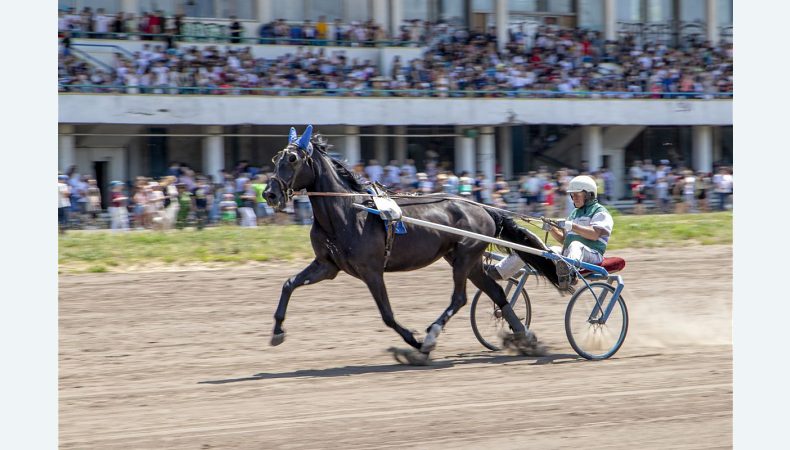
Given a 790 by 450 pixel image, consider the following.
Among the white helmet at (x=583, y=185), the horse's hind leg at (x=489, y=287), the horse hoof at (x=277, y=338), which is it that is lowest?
the horse hoof at (x=277, y=338)

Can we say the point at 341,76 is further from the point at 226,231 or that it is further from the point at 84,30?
the point at 226,231

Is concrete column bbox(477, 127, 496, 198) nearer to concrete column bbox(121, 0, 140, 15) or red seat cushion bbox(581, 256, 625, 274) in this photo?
concrete column bbox(121, 0, 140, 15)

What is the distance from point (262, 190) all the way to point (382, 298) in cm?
707

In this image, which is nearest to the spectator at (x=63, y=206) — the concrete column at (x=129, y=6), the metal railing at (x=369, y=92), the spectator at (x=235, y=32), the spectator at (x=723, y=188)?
the metal railing at (x=369, y=92)

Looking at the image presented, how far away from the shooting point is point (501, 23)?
97.1 ft

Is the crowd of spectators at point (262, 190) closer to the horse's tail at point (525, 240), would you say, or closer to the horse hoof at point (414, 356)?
the horse's tail at point (525, 240)

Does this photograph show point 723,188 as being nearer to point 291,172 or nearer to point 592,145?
point 592,145

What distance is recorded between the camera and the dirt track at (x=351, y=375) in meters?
5.94

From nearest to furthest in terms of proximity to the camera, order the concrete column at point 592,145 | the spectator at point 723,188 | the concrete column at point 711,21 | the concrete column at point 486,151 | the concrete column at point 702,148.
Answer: the spectator at point 723,188 → the concrete column at point 486,151 → the concrete column at point 592,145 → the concrete column at point 702,148 → the concrete column at point 711,21

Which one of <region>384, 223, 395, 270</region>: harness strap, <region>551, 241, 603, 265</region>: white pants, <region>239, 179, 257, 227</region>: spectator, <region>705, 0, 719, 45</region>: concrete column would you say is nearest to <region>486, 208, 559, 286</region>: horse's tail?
<region>551, 241, 603, 265</region>: white pants

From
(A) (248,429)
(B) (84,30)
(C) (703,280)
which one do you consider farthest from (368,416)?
(B) (84,30)

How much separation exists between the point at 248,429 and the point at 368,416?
78 cm

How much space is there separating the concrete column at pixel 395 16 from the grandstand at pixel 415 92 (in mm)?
39

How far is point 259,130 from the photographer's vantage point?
25297 mm
